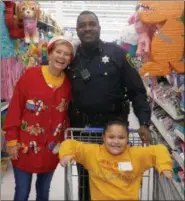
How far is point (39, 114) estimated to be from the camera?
6.12 ft

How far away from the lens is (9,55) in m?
2.83

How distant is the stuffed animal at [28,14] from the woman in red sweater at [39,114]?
48.5 inches

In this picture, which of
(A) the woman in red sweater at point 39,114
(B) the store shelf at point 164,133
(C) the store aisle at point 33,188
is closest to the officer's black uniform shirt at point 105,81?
(A) the woman in red sweater at point 39,114

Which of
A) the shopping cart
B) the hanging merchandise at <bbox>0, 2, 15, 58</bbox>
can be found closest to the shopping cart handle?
the shopping cart

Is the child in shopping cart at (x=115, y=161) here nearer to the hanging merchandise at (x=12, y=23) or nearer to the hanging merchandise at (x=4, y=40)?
the hanging merchandise at (x=4, y=40)

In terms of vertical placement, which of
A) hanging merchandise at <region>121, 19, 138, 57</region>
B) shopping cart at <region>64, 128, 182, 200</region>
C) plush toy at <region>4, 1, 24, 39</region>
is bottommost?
shopping cart at <region>64, 128, 182, 200</region>

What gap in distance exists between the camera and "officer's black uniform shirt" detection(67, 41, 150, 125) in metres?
1.76

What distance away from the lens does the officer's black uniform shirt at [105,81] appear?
5.78ft

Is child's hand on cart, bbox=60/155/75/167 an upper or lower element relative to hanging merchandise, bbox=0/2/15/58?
lower

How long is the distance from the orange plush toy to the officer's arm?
0.49 m

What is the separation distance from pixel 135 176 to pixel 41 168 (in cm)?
62

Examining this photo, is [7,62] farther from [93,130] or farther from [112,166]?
[112,166]

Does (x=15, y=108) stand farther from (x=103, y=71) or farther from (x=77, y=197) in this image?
(x=77, y=197)

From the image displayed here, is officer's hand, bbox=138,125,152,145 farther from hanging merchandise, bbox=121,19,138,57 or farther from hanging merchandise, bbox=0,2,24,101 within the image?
hanging merchandise, bbox=0,2,24,101
